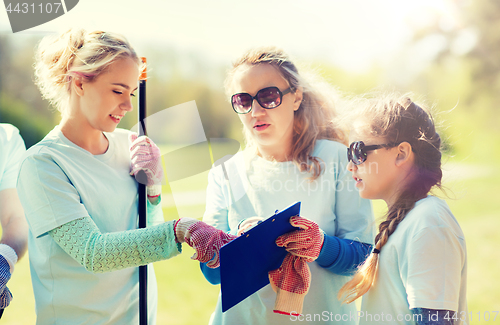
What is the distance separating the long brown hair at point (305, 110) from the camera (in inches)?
62.7

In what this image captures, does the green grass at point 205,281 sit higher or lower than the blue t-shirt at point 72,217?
lower

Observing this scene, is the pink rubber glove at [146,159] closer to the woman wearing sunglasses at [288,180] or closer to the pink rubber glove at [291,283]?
the woman wearing sunglasses at [288,180]

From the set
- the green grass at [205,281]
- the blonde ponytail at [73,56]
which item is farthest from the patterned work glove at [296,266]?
the green grass at [205,281]

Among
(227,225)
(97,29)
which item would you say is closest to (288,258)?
(227,225)

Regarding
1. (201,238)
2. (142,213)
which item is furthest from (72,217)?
(201,238)

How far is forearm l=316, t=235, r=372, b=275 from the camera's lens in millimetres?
1362

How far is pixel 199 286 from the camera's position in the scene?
9633 millimetres

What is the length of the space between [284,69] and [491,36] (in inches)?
650

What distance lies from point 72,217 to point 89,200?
133mm

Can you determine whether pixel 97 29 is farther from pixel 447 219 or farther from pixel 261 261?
pixel 447 219

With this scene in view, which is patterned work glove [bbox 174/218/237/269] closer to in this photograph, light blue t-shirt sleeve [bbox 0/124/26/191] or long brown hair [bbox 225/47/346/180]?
long brown hair [bbox 225/47/346/180]

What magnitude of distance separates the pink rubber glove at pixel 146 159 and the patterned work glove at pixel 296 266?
27.2 inches

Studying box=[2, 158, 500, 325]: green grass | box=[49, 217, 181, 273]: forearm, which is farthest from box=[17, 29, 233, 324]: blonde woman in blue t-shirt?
box=[2, 158, 500, 325]: green grass

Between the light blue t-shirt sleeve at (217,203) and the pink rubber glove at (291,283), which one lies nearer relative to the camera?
the pink rubber glove at (291,283)
